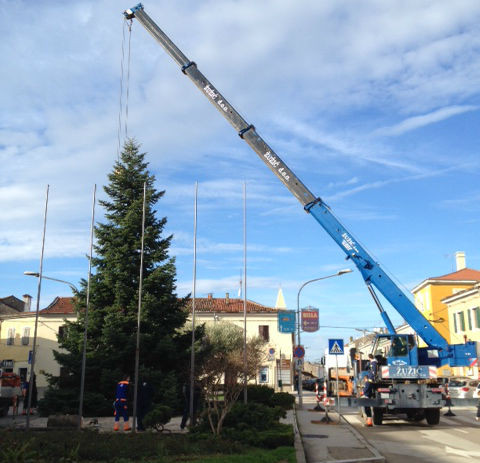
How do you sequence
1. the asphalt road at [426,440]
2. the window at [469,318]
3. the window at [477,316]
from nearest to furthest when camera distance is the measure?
the asphalt road at [426,440], the window at [477,316], the window at [469,318]

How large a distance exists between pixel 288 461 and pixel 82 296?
16072 mm

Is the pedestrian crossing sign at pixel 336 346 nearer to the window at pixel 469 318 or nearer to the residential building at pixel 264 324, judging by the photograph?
the window at pixel 469 318

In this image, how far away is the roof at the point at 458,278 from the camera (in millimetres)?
54875

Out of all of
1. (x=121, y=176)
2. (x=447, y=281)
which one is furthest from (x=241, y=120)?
(x=447, y=281)

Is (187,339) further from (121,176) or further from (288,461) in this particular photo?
(288,461)

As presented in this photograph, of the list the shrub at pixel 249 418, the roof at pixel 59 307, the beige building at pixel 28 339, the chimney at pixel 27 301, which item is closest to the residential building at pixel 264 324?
the roof at pixel 59 307

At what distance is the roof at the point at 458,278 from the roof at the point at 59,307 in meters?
35.9

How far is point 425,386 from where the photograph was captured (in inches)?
695

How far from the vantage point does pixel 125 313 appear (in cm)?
2311

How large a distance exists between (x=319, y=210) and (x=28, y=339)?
40814 millimetres

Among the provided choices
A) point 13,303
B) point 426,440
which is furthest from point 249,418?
point 13,303

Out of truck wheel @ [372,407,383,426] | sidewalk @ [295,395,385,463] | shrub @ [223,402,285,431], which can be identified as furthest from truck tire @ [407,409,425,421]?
shrub @ [223,402,285,431]

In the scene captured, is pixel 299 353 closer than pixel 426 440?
No

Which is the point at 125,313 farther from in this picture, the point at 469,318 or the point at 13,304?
the point at 13,304
